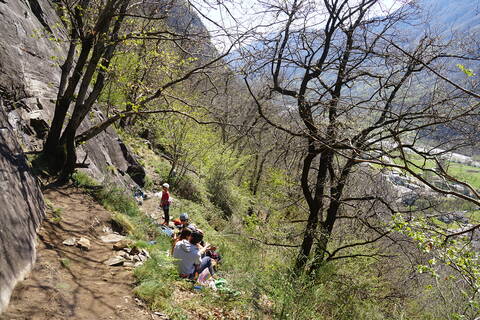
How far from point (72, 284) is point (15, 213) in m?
1.09

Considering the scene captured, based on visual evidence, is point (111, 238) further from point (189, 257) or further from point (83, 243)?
point (189, 257)

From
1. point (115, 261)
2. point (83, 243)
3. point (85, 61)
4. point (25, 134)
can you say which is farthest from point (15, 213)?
point (25, 134)

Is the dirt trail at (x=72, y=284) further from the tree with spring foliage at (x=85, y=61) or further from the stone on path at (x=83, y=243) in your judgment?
the tree with spring foliage at (x=85, y=61)

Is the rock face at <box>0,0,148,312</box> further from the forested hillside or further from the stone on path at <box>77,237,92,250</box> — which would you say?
the stone on path at <box>77,237,92,250</box>

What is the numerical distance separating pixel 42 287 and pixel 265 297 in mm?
3640

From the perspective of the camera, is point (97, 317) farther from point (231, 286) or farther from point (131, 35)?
point (131, 35)

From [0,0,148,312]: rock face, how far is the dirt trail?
221 mm

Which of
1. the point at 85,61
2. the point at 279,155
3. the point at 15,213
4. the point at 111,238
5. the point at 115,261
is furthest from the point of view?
the point at 279,155

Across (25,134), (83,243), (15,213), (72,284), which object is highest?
(25,134)

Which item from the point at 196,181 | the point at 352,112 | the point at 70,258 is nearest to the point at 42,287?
the point at 70,258

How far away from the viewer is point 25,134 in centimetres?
733

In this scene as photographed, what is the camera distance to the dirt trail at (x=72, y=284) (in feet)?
11.3

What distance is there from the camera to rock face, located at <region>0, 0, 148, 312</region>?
3.66m

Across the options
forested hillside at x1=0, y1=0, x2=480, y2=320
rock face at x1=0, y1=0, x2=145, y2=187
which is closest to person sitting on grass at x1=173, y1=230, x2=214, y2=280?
forested hillside at x1=0, y1=0, x2=480, y2=320
